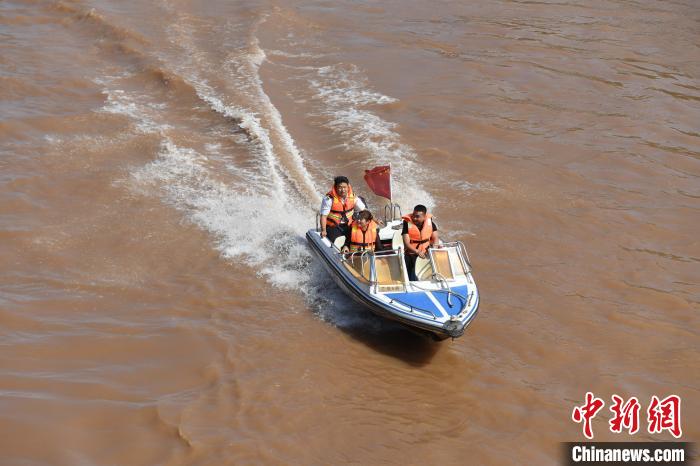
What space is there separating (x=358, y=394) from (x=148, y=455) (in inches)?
97.1

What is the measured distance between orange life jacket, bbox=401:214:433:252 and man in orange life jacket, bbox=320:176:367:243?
132 centimetres

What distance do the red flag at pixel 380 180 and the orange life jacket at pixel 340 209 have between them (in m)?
0.43

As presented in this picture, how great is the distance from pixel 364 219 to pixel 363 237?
29 centimetres

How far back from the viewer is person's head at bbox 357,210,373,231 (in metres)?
10.4

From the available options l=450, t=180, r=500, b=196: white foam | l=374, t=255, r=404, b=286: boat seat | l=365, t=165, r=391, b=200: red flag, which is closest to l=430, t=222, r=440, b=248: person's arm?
l=374, t=255, r=404, b=286: boat seat

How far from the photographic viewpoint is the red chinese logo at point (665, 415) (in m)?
8.55

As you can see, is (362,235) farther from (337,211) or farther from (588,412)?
(588,412)

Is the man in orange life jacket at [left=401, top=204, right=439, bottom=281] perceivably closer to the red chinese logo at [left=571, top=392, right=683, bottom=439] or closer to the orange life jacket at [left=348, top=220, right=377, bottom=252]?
the orange life jacket at [left=348, top=220, right=377, bottom=252]

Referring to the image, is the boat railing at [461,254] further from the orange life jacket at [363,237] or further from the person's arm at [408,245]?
the orange life jacket at [363,237]

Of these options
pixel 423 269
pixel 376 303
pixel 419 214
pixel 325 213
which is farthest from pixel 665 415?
pixel 325 213

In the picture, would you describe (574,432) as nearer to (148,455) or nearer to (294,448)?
(294,448)

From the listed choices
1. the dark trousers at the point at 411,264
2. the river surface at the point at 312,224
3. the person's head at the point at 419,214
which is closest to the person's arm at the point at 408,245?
the dark trousers at the point at 411,264

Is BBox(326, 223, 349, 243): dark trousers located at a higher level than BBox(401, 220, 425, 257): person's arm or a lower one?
lower

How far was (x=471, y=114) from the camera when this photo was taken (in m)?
16.7
